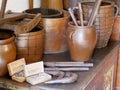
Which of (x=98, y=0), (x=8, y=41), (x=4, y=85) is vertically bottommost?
(x=4, y=85)

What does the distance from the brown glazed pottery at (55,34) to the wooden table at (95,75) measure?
0.12 ft

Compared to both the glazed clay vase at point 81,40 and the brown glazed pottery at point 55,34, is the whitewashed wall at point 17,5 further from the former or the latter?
the glazed clay vase at point 81,40

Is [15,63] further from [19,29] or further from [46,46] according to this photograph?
[46,46]

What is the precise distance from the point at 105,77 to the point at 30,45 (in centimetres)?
42

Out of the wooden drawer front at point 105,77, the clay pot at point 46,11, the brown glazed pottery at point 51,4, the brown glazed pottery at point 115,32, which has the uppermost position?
the brown glazed pottery at point 51,4

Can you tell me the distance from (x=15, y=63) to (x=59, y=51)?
1.14 ft

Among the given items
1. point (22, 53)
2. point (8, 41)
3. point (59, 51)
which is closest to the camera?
point (8, 41)

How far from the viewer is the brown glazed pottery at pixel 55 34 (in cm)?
117

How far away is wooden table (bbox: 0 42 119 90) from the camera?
35.6 inches

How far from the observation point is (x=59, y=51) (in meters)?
1.25

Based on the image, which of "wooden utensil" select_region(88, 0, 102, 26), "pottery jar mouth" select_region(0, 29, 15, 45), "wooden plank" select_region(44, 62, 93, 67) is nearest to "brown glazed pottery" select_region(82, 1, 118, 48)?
"wooden utensil" select_region(88, 0, 102, 26)

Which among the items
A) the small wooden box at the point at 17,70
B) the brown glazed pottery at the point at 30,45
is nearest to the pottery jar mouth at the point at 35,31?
the brown glazed pottery at the point at 30,45

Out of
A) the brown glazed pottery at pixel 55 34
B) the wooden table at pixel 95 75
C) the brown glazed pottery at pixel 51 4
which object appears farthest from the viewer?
the brown glazed pottery at pixel 51 4


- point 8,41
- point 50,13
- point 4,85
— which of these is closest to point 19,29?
point 8,41
